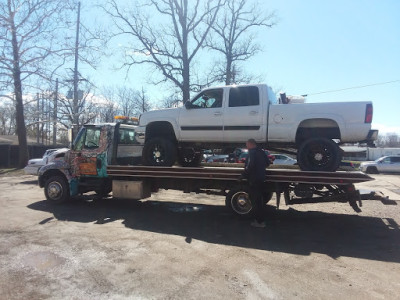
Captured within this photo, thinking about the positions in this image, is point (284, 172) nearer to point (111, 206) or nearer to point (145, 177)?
point (145, 177)

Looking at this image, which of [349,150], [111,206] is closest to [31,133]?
[111,206]

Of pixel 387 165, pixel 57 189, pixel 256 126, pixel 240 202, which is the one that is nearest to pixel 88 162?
pixel 57 189

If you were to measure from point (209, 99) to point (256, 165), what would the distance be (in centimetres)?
198

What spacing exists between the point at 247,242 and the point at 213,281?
1771 millimetres

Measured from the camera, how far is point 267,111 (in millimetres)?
7098

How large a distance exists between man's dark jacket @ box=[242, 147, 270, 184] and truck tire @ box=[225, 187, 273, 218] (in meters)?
0.51

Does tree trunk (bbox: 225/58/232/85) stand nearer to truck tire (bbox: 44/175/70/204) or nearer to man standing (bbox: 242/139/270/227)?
truck tire (bbox: 44/175/70/204)

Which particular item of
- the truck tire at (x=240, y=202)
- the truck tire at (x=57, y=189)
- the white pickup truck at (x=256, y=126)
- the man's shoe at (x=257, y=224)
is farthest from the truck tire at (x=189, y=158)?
the truck tire at (x=57, y=189)

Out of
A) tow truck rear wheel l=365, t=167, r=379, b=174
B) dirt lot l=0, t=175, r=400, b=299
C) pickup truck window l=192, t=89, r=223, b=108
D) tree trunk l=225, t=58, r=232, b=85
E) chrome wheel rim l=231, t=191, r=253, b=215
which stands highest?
tree trunk l=225, t=58, r=232, b=85

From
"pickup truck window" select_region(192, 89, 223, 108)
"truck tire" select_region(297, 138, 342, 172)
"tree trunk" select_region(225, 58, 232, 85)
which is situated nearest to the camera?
"truck tire" select_region(297, 138, 342, 172)

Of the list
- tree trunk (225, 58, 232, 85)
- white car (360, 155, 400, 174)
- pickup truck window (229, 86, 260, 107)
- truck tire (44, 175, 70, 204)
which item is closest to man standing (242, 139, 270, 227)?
pickup truck window (229, 86, 260, 107)

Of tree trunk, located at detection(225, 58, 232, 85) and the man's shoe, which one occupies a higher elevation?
tree trunk, located at detection(225, 58, 232, 85)

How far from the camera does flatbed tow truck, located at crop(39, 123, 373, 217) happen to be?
6.80m

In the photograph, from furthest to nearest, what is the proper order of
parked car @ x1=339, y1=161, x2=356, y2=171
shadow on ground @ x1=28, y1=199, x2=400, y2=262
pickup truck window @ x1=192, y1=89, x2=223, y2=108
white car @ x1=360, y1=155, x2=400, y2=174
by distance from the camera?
white car @ x1=360, y1=155, x2=400, y2=174, pickup truck window @ x1=192, y1=89, x2=223, y2=108, parked car @ x1=339, y1=161, x2=356, y2=171, shadow on ground @ x1=28, y1=199, x2=400, y2=262
